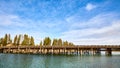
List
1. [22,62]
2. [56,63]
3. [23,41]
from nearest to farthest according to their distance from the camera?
[22,62]
[56,63]
[23,41]

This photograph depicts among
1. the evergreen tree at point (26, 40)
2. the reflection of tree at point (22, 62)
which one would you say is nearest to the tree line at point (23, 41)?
the evergreen tree at point (26, 40)

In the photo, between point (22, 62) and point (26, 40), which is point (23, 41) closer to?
point (26, 40)

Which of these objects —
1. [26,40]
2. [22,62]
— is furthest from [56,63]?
[26,40]

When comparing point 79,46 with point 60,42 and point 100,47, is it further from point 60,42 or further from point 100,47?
point 60,42

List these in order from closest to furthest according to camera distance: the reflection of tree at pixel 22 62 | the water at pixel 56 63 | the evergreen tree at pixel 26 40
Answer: the reflection of tree at pixel 22 62
the water at pixel 56 63
the evergreen tree at pixel 26 40

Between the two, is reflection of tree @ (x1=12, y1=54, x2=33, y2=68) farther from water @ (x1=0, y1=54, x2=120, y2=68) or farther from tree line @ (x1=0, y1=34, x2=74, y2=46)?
tree line @ (x1=0, y1=34, x2=74, y2=46)

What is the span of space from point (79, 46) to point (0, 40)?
60.9m

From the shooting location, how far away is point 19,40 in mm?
127188

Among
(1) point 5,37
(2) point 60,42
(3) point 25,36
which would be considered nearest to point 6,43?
(1) point 5,37

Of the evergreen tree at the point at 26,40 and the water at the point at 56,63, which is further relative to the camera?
the evergreen tree at the point at 26,40

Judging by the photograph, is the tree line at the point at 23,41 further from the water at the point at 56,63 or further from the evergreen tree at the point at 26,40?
the water at the point at 56,63

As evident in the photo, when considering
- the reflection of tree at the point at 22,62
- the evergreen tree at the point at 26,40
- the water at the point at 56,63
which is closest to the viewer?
the reflection of tree at the point at 22,62

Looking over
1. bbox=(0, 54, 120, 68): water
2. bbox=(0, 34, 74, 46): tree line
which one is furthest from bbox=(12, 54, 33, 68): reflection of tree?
bbox=(0, 34, 74, 46): tree line

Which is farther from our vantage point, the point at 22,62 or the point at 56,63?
the point at 56,63
